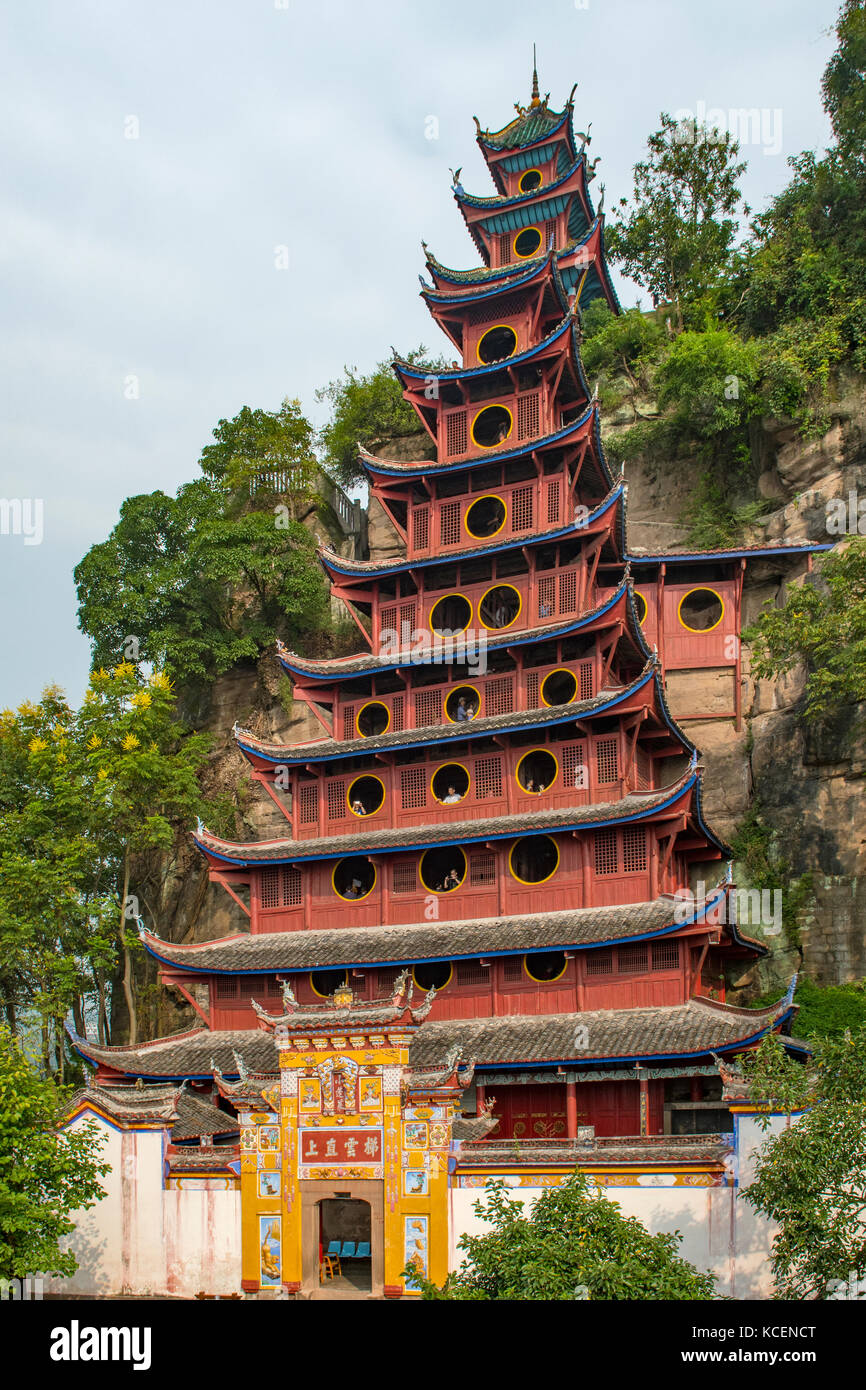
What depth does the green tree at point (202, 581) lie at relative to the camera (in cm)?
4053

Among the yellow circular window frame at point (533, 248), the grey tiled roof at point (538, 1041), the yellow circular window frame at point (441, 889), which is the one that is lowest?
the grey tiled roof at point (538, 1041)

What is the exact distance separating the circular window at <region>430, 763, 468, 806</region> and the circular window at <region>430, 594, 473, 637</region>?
3.89 m

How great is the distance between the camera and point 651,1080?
24625 mm

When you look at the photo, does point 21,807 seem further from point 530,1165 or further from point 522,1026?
point 530,1165

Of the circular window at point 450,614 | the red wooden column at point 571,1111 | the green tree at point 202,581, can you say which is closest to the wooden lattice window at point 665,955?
the red wooden column at point 571,1111

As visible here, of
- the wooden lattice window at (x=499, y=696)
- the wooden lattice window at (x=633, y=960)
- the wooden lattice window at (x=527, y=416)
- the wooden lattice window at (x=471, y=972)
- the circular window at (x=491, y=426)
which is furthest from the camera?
the circular window at (x=491, y=426)

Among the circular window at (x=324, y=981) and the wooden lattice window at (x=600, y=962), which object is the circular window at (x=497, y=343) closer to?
the circular window at (x=324, y=981)

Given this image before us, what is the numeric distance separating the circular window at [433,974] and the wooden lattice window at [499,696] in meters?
6.24

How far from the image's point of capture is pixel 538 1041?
2506 centimetres

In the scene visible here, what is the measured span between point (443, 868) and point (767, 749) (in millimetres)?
8981

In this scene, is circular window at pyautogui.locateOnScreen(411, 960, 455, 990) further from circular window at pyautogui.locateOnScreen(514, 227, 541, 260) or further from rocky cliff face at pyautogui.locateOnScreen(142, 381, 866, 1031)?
circular window at pyautogui.locateOnScreen(514, 227, 541, 260)

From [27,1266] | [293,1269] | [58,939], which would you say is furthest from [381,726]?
[27,1266]

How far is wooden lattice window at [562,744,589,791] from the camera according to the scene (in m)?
28.5

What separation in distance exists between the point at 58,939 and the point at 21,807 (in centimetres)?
449
